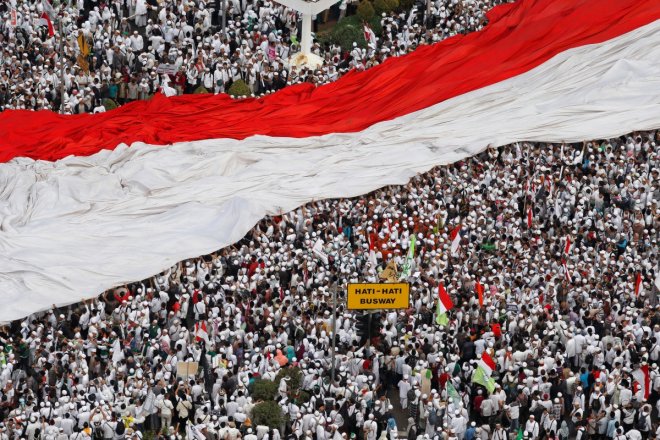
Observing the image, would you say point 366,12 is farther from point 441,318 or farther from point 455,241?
point 441,318

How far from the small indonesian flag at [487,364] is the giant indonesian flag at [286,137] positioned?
742 centimetres

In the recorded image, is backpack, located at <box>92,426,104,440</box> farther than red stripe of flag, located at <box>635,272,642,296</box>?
No

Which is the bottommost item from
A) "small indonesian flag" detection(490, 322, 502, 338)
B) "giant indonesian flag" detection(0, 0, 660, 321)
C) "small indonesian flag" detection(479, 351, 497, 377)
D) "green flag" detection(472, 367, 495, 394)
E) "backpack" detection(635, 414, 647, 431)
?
"backpack" detection(635, 414, 647, 431)

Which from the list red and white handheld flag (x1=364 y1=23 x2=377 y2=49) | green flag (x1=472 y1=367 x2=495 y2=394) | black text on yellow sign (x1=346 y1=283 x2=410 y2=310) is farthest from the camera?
red and white handheld flag (x1=364 y1=23 x2=377 y2=49)

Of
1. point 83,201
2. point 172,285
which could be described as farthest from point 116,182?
point 172,285

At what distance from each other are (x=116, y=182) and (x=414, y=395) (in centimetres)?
1131

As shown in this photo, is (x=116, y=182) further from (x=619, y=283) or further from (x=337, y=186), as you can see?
(x=619, y=283)

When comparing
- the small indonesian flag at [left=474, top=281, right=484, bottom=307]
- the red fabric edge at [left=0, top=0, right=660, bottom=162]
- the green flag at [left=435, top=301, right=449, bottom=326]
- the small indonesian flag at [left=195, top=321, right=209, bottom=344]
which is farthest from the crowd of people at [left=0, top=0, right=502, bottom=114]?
the green flag at [left=435, top=301, right=449, bottom=326]

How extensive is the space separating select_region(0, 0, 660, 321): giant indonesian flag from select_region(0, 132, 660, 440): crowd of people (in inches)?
27.0

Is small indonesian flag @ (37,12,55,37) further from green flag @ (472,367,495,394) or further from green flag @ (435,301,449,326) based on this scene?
green flag @ (472,367,495,394)

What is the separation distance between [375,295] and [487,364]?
2.65m

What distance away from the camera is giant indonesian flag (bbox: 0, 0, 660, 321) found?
156 ft

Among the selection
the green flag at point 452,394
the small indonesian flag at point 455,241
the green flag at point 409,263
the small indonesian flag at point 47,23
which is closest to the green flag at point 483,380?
the green flag at point 452,394

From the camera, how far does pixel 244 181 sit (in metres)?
50.8
